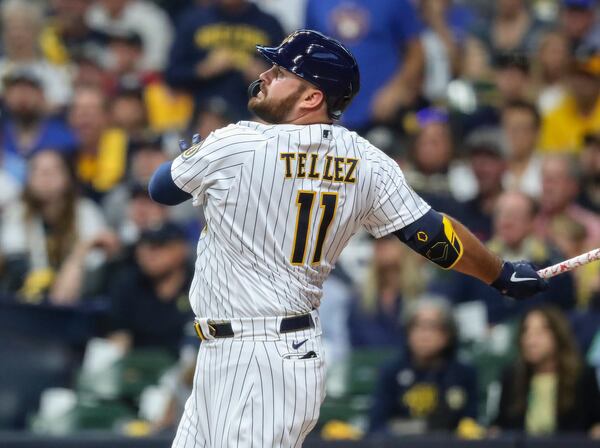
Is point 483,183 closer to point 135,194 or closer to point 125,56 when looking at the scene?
point 135,194

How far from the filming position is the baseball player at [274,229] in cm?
425

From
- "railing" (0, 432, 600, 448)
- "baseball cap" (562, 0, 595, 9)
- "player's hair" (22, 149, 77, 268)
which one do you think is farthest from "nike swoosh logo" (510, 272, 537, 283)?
"baseball cap" (562, 0, 595, 9)

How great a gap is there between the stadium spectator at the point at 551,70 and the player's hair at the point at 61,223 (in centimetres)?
328

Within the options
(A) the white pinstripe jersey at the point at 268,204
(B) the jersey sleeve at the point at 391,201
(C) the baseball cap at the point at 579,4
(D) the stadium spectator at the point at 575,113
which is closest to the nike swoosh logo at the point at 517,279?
(B) the jersey sleeve at the point at 391,201

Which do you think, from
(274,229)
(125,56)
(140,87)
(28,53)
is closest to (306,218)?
(274,229)

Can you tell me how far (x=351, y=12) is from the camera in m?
9.52

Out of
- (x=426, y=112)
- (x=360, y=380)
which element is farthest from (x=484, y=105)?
(x=360, y=380)

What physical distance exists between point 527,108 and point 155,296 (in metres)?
2.83

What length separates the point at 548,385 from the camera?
269 inches

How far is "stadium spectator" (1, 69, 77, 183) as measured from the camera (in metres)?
9.66

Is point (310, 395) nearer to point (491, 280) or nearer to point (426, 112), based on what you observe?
point (491, 280)

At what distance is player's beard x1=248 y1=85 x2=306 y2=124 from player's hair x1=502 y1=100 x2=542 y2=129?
4.64 metres

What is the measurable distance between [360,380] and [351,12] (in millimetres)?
3212

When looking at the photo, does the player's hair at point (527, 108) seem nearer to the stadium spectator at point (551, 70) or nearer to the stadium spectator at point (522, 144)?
the stadium spectator at point (522, 144)
